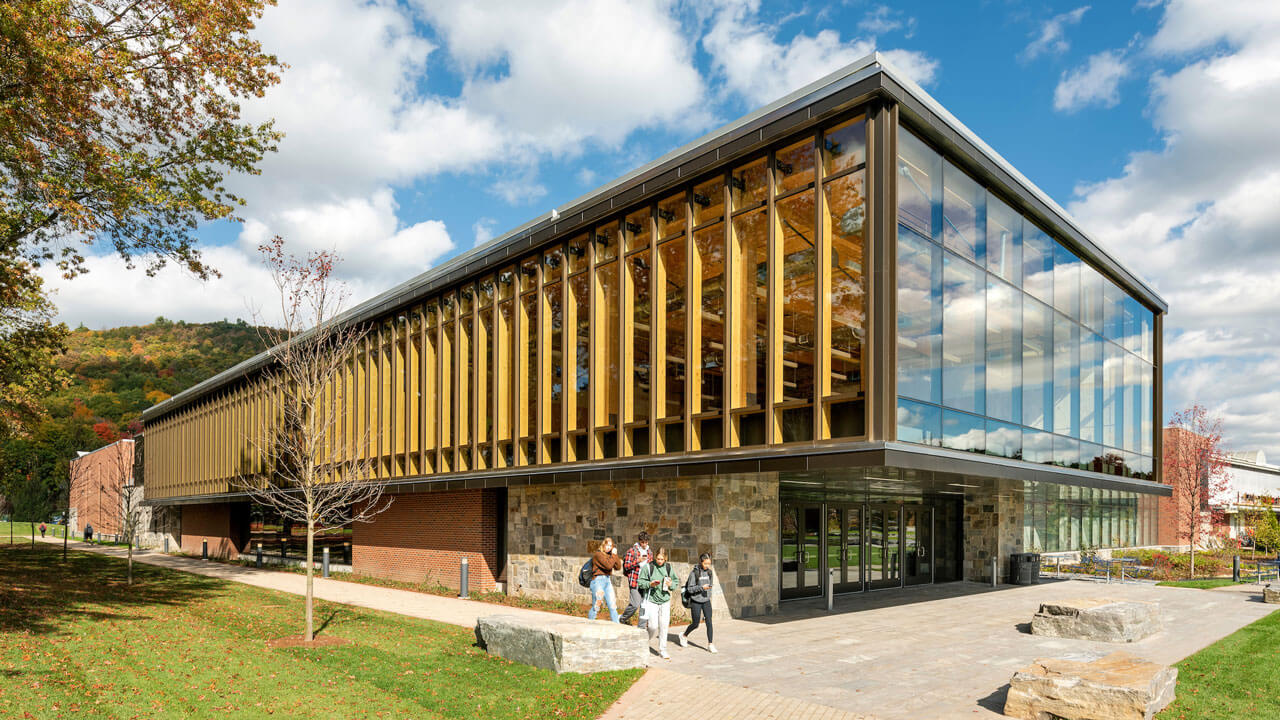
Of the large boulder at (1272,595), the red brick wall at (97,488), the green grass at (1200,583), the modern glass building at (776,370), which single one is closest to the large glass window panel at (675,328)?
the modern glass building at (776,370)

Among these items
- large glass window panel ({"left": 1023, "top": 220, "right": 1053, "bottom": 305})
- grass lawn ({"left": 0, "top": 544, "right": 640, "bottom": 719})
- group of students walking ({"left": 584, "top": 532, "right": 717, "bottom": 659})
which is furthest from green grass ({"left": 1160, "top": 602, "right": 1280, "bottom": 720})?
large glass window panel ({"left": 1023, "top": 220, "right": 1053, "bottom": 305})

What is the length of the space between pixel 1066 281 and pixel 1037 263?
2.53 meters

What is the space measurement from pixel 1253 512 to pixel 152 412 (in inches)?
2561

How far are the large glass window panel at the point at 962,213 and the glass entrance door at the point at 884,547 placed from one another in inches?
339

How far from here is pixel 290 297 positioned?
653 inches

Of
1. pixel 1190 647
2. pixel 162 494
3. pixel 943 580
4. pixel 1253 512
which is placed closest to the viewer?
pixel 1190 647

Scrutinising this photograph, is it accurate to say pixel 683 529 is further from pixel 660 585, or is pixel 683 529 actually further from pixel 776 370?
pixel 776 370

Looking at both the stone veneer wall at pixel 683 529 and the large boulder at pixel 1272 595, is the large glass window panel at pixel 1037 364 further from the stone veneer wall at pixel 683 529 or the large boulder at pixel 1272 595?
the stone veneer wall at pixel 683 529

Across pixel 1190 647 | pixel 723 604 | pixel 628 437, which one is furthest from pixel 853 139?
pixel 1190 647

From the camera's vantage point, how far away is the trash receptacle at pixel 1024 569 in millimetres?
25625

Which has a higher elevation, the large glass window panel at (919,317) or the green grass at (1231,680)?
the large glass window panel at (919,317)

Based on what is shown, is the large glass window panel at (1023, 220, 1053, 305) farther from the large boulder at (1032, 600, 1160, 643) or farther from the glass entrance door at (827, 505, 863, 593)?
the large boulder at (1032, 600, 1160, 643)

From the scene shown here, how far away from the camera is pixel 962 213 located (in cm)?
1656

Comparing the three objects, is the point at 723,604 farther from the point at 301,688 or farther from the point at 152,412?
the point at 152,412
